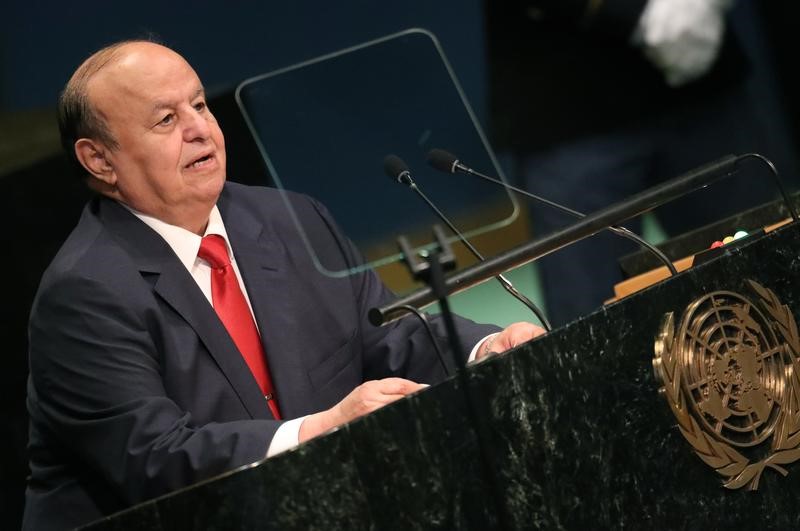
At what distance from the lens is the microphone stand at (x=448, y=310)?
6.40ft

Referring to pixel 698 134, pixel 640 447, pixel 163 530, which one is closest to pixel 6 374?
pixel 163 530

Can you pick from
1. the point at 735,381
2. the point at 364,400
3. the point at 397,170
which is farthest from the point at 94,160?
the point at 735,381

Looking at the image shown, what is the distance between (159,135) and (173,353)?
1.67 ft

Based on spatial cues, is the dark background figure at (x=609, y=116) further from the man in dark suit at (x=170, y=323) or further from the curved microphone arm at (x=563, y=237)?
the curved microphone arm at (x=563, y=237)

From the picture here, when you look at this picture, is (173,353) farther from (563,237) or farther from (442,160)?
(563,237)

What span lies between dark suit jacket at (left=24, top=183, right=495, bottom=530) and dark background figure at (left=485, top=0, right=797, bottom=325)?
4.40 feet

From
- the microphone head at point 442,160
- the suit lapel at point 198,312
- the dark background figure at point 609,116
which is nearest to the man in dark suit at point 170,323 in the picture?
the suit lapel at point 198,312

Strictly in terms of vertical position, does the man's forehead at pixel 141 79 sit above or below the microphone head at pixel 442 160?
above

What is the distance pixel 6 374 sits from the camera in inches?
140

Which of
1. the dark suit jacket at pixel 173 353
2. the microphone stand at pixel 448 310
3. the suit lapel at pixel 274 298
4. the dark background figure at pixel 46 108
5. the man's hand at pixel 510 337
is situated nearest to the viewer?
the microphone stand at pixel 448 310

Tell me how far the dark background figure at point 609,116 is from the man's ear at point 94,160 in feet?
5.99

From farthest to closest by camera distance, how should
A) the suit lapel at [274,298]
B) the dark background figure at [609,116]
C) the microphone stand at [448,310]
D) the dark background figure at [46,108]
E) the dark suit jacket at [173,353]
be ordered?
the dark background figure at [609,116] < the dark background figure at [46,108] < the suit lapel at [274,298] < the dark suit jacket at [173,353] < the microphone stand at [448,310]

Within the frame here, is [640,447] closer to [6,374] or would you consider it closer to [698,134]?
[6,374]

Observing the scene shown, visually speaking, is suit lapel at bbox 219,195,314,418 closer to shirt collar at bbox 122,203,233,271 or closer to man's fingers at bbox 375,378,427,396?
shirt collar at bbox 122,203,233,271
